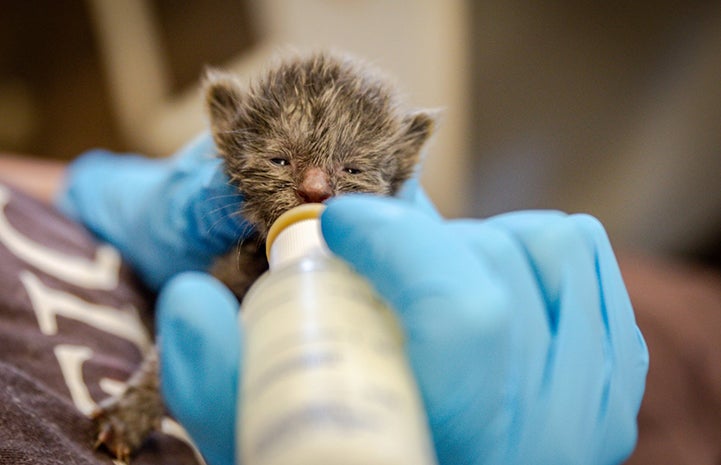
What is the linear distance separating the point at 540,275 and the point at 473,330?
0.94 ft

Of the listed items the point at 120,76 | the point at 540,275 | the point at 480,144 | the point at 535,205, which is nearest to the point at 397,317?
the point at 540,275

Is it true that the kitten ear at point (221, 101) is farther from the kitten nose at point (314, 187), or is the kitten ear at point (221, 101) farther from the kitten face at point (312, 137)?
the kitten nose at point (314, 187)

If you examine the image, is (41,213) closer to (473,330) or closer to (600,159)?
(473,330)

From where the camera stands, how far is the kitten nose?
959mm

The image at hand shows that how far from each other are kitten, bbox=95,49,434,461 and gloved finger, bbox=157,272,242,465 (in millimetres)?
305

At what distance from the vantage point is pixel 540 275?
93 centimetres

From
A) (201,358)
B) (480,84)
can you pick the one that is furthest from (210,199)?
(480,84)

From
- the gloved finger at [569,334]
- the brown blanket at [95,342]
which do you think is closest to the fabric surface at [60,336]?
the brown blanket at [95,342]

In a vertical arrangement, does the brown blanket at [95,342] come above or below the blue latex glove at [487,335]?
below

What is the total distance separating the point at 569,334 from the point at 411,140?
53 centimetres

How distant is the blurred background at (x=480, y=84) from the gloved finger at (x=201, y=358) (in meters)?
0.71

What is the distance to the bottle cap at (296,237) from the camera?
2.47ft

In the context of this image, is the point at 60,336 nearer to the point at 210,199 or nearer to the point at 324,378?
the point at 210,199

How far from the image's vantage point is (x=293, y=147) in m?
1.03
